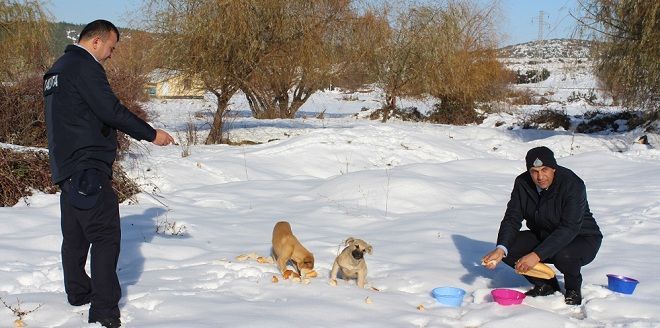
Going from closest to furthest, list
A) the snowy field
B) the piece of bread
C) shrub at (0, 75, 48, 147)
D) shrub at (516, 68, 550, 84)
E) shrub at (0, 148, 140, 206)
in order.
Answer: the snowy field → the piece of bread → shrub at (0, 148, 140, 206) → shrub at (0, 75, 48, 147) → shrub at (516, 68, 550, 84)

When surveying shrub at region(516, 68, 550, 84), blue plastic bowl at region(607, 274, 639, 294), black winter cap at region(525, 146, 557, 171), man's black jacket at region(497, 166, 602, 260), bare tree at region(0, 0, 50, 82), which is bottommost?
blue plastic bowl at region(607, 274, 639, 294)

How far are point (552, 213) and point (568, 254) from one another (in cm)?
32

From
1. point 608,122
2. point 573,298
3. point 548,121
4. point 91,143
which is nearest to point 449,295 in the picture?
point 573,298

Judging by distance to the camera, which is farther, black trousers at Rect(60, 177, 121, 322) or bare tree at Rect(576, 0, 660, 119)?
bare tree at Rect(576, 0, 660, 119)

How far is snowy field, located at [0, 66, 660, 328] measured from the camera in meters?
4.39

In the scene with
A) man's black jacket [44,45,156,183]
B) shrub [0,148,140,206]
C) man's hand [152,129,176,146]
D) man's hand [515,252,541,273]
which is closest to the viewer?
man's black jacket [44,45,156,183]

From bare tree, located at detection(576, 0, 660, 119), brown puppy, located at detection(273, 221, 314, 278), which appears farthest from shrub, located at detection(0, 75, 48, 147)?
bare tree, located at detection(576, 0, 660, 119)

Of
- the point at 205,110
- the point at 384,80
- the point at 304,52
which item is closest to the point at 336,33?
the point at 304,52

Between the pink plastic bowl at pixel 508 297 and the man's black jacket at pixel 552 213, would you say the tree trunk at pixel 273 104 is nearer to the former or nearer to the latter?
the man's black jacket at pixel 552 213

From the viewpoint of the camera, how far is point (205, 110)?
26797mm

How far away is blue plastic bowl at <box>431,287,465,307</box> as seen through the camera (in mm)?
4762

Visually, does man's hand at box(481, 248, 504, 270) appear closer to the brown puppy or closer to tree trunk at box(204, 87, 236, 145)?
the brown puppy

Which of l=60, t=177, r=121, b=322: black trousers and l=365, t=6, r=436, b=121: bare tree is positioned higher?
l=365, t=6, r=436, b=121: bare tree

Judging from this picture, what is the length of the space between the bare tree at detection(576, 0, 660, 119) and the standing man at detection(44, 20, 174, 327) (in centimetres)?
1379
